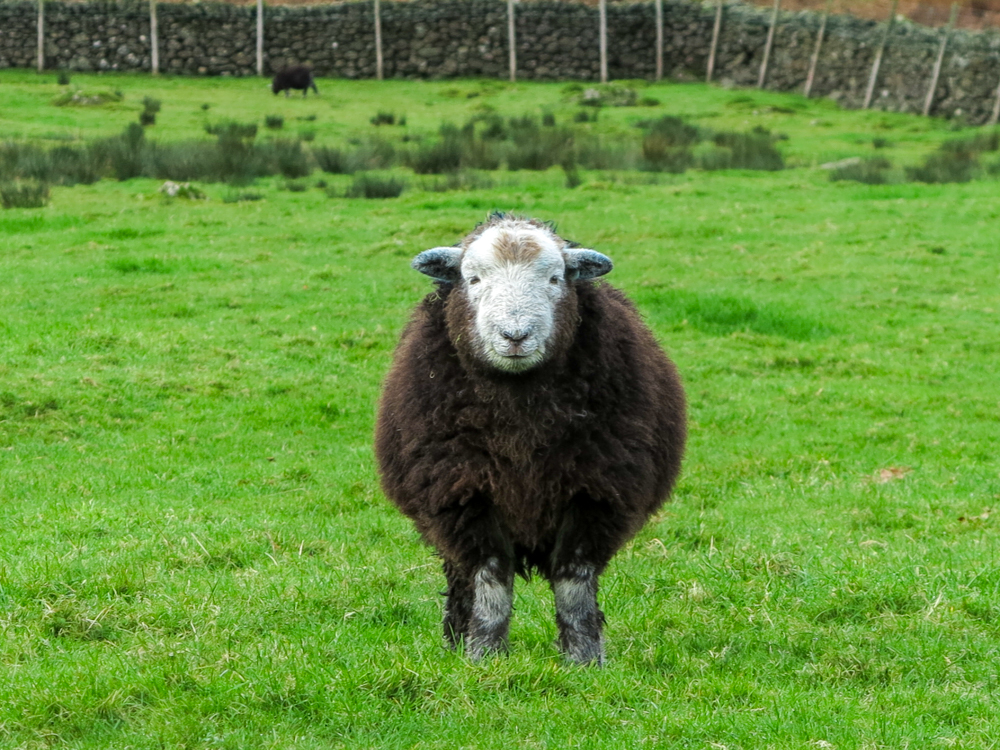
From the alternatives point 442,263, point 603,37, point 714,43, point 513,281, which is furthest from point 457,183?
point 714,43

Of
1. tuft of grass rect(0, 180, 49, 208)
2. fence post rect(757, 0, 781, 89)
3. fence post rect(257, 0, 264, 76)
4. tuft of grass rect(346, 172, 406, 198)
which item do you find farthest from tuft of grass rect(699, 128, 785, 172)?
fence post rect(257, 0, 264, 76)

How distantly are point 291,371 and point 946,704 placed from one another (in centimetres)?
766

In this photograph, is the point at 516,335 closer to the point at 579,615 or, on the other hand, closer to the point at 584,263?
the point at 584,263

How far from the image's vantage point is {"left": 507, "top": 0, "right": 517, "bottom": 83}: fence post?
126 ft

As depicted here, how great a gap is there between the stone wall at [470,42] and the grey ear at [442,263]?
3042cm

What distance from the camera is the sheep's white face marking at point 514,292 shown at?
5137mm

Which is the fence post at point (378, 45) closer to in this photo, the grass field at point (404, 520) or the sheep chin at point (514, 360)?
the grass field at point (404, 520)

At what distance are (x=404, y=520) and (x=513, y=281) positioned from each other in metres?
3.24

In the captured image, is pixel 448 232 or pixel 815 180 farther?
pixel 815 180

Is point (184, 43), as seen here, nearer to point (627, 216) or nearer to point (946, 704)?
point (627, 216)

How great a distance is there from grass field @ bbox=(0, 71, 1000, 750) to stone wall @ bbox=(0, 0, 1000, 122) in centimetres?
1594

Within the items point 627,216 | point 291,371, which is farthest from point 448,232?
point 291,371

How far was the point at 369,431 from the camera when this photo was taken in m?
10.3

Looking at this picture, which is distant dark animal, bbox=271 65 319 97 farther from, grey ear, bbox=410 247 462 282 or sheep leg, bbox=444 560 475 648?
sheep leg, bbox=444 560 475 648
